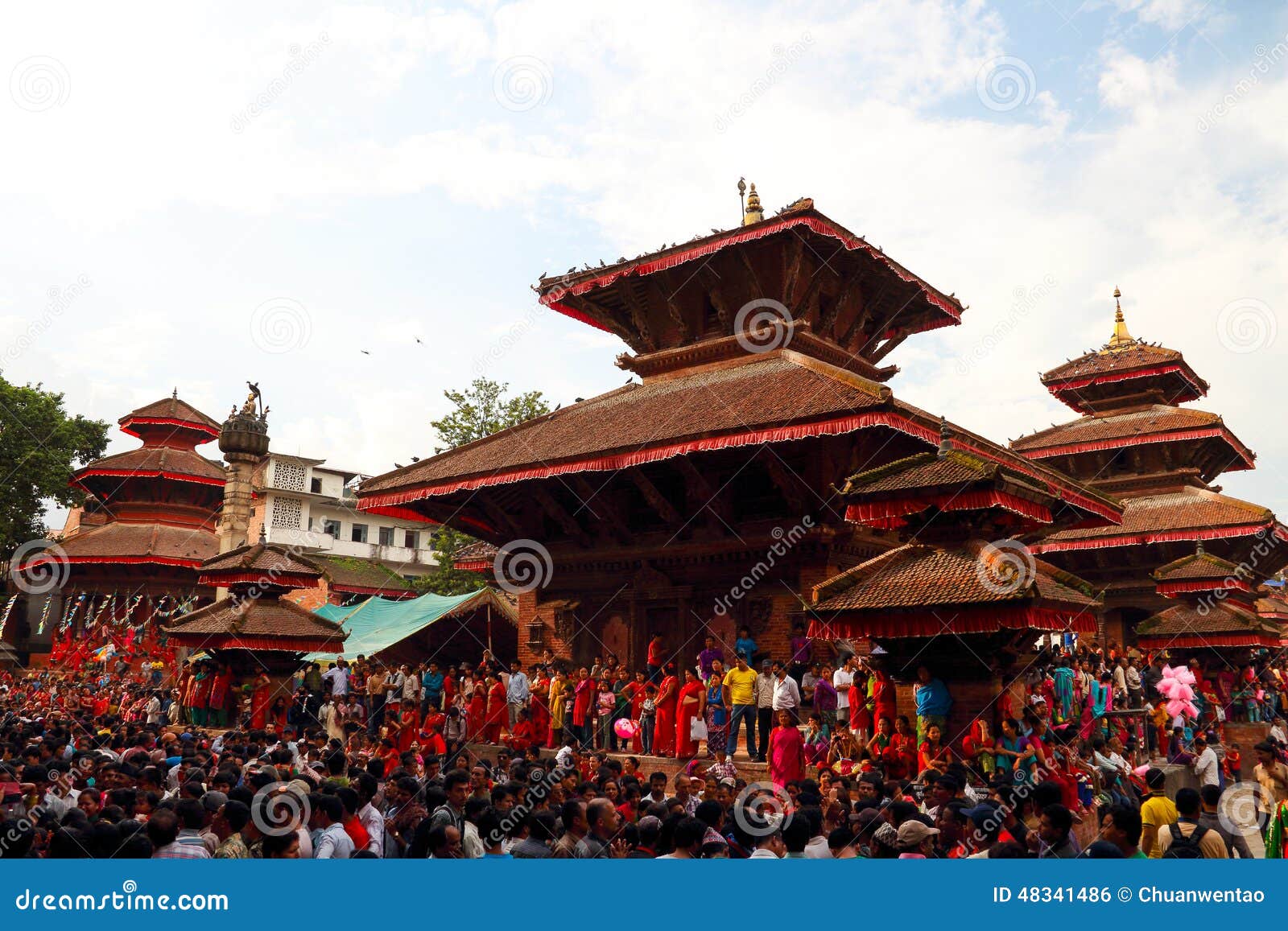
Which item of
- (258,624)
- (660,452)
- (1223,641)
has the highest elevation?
(660,452)

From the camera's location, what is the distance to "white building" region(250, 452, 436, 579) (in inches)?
2109

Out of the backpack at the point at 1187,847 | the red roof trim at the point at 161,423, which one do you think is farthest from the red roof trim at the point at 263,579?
the red roof trim at the point at 161,423

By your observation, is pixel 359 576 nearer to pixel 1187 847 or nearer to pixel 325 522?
pixel 325 522

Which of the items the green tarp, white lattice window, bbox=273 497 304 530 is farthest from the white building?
the green tarp

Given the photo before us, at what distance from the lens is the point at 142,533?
41.3 m

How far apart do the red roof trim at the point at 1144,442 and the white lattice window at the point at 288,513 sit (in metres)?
39.2

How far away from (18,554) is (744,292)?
32989 mm

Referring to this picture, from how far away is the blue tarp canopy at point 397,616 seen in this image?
25.1 metres

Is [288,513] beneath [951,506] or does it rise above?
above

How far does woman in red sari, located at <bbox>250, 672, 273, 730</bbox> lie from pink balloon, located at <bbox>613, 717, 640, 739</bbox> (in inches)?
297

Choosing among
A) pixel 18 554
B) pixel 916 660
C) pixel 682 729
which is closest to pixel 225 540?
pixel 18 554

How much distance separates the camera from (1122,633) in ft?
94.0

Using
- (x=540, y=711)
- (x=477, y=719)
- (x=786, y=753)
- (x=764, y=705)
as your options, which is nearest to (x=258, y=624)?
(x=477, y=719)

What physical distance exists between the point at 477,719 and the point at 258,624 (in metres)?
5.25
